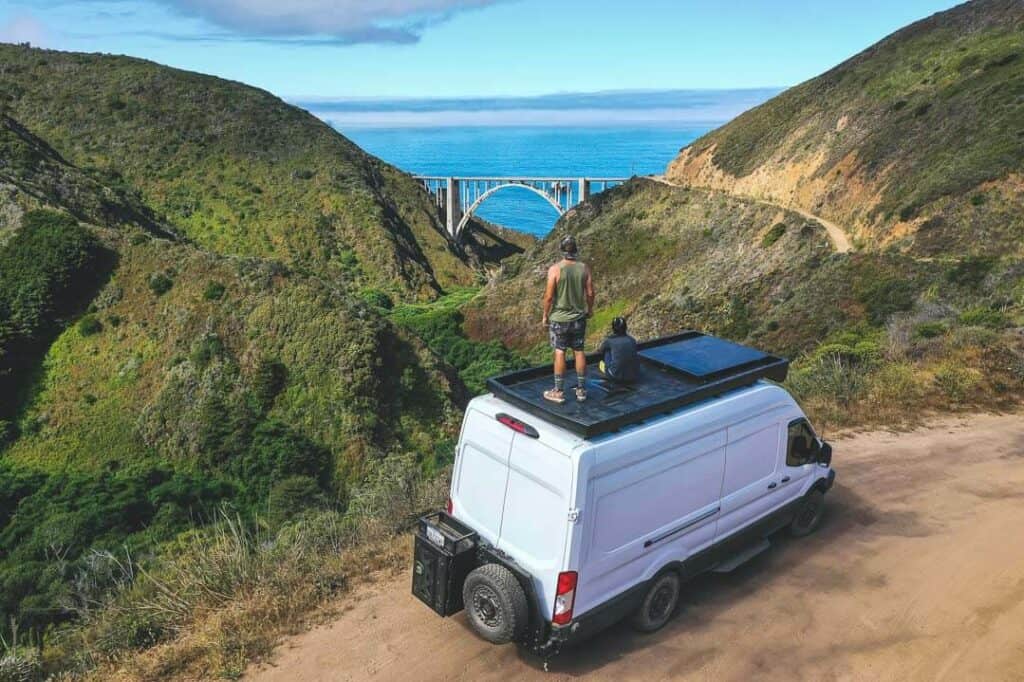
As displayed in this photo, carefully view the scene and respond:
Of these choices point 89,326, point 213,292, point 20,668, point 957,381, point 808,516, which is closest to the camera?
point 20,668

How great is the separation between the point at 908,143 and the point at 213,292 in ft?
149

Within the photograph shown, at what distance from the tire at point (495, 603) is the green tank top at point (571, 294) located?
3.28 metres

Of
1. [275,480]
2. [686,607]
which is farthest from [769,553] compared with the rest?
[275,480]

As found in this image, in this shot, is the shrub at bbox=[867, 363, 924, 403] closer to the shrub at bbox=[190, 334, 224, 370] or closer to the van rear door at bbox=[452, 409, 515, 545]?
the van rear door at bbox=[452, 409, 515, 545]

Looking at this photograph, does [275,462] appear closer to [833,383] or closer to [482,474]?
[833,383]

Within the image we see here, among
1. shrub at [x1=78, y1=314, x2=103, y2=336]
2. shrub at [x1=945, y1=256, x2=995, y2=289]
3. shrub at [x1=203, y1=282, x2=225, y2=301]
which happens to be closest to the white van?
shrub at [x1=945, y1=256, x2=995, y2=289]

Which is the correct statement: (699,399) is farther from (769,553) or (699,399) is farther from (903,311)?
(903,311)

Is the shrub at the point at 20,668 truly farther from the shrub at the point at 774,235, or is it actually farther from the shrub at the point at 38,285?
the shrub at the point at 774,235

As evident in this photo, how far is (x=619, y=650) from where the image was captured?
25.5 ft

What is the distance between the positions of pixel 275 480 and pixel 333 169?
69789mm

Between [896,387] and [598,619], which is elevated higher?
[896,387]

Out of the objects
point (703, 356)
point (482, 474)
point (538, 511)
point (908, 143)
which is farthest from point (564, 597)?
point (908, 143)

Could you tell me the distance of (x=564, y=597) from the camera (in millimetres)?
6922

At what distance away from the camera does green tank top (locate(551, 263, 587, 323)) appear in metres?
8.62
